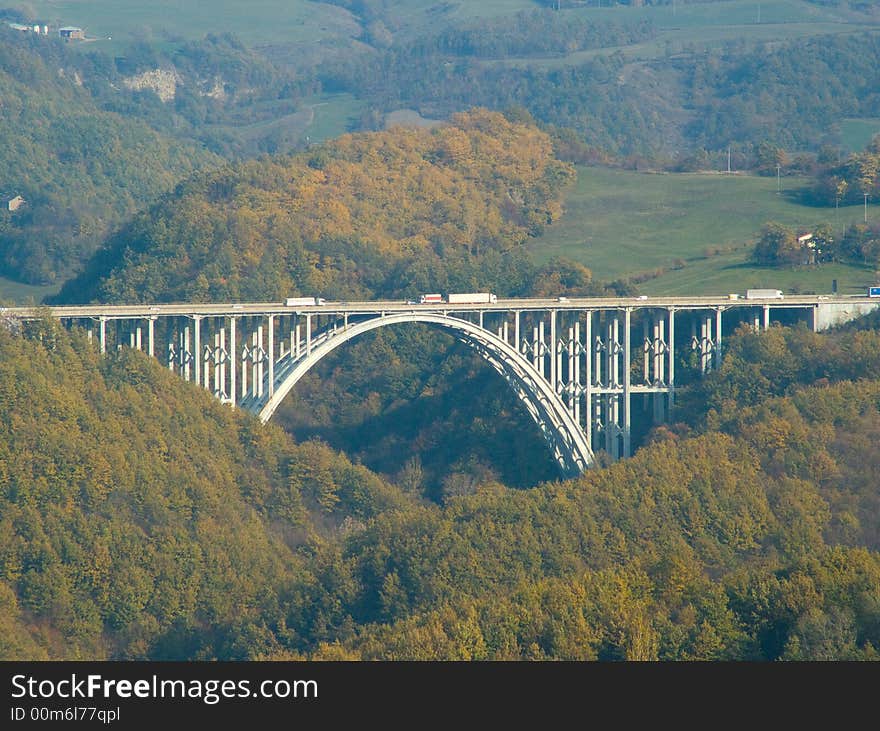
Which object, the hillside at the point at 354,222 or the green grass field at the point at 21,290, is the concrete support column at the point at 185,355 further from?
the green grass field at the point at 21,290

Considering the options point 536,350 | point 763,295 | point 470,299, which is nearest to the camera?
point 470,299

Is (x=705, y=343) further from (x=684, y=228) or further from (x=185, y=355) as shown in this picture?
(x=684, y=228)

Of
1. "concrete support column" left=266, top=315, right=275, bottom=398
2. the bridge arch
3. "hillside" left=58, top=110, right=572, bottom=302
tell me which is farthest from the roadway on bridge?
"hillside" left=58, top=110, right=572, bottom=302

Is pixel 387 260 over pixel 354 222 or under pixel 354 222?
under

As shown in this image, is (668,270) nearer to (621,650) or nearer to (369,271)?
(369,271)

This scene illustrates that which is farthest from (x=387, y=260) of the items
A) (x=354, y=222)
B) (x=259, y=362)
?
(x=259, y=362)

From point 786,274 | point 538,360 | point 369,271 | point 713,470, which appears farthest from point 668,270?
point 713,470
